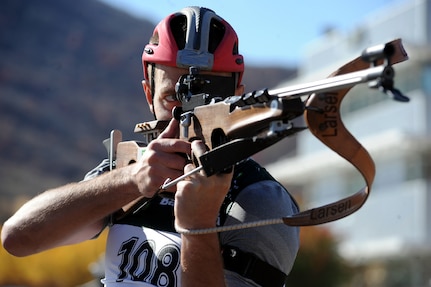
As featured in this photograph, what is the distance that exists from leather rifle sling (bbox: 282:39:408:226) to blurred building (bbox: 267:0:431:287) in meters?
27.1

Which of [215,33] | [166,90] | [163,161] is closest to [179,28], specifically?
[215,33]

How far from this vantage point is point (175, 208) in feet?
9.71

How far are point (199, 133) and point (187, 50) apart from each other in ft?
2.07

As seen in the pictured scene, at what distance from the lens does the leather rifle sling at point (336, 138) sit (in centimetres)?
268

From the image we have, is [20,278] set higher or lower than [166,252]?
lower

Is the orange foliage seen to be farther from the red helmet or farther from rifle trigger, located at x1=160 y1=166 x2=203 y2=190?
rifle trigger, located at x1=160 y1=166 x2=203 y2=190

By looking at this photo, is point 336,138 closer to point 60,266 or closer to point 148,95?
point 148,95

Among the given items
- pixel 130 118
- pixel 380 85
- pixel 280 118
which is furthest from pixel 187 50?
pixel 130 118

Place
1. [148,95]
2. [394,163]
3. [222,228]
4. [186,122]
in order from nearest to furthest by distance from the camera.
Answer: [222,228] < [186,122] < [148,95] < [394,163]

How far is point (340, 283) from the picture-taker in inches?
1120

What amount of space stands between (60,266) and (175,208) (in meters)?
19.6

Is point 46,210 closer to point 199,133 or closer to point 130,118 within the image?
point 199,133

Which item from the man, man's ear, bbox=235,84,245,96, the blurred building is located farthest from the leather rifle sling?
the blurred building

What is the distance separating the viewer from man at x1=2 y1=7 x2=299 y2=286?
297 cm
